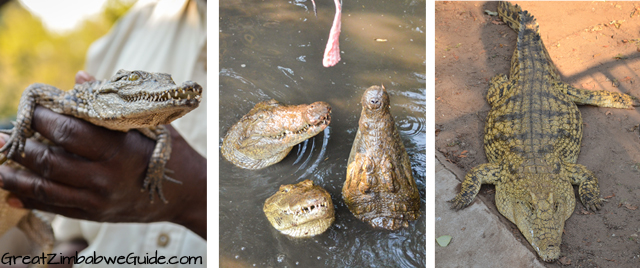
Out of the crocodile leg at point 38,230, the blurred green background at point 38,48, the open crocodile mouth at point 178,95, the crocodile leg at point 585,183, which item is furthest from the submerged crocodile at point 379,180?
the blurred green background at point 38,48

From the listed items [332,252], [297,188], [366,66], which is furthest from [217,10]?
[332,252]

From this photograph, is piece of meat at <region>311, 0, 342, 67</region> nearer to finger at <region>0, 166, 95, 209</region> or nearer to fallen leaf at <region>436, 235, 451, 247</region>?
finger at <region>0, 166, 95, 209</region>

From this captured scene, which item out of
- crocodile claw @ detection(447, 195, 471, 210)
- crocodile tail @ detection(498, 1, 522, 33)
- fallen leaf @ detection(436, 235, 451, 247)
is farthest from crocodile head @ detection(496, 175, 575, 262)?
crocodile tail @ detection(498, 1, 522, 33)

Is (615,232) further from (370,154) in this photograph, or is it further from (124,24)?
(124,24)

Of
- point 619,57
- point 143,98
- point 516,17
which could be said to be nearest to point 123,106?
point 143,98

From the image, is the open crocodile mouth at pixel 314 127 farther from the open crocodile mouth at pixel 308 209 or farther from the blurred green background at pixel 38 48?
the blurred green background at pixel 38 48

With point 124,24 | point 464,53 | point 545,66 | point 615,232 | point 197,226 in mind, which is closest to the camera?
point 197,226
